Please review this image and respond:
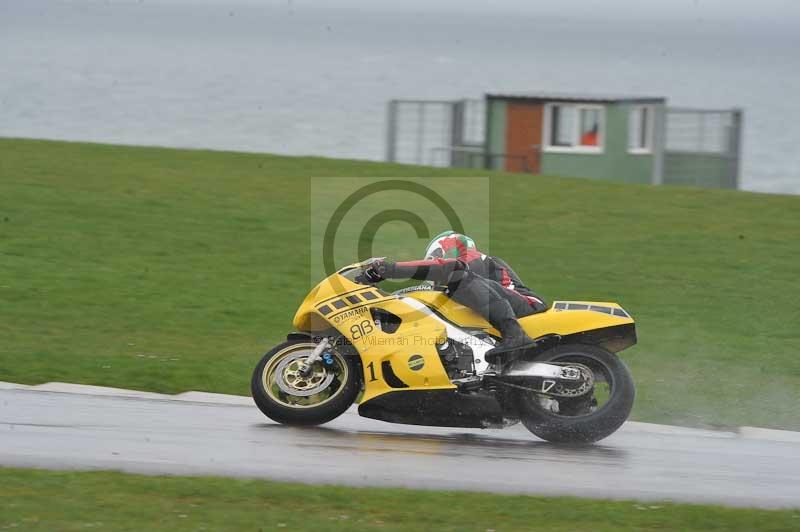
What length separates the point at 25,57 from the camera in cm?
15100

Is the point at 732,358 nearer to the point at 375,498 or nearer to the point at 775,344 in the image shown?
the point at 775,344

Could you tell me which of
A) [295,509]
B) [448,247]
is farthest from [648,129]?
[295,509]

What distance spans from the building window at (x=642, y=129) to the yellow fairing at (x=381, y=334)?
20968 millimetres

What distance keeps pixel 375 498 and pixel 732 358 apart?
7.10 metres

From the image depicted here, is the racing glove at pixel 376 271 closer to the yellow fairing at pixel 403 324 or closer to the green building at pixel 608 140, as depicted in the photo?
the yellow fairing at pixel 403 324

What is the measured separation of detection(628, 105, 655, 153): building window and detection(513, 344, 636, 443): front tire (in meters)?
20.8

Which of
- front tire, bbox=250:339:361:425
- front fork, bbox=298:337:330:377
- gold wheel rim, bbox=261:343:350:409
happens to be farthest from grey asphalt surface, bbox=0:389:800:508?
front fork, bbox=298:337:330:377

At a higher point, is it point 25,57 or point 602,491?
point 25,57

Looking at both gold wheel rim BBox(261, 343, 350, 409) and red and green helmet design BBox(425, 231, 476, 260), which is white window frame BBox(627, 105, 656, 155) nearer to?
red and green helmet design BBox(425, 231, 476, 260)

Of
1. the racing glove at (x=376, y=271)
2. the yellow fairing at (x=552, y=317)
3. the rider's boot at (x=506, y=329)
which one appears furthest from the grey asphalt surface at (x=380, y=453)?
the racing glove at (x=376, y=271)

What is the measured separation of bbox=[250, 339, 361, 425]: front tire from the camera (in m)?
9.40

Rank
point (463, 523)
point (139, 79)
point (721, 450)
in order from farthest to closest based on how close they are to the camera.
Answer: point (139, 79) < point (721, 450) < point (463, 523)

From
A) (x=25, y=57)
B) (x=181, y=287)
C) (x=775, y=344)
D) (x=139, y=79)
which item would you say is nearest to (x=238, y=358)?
(x=181, y=287)

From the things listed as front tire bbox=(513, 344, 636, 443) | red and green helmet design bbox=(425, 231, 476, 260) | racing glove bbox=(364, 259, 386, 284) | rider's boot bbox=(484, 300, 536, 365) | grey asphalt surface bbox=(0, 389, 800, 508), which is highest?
red and green helmet design bbox=(425, 231, 476, 260)
